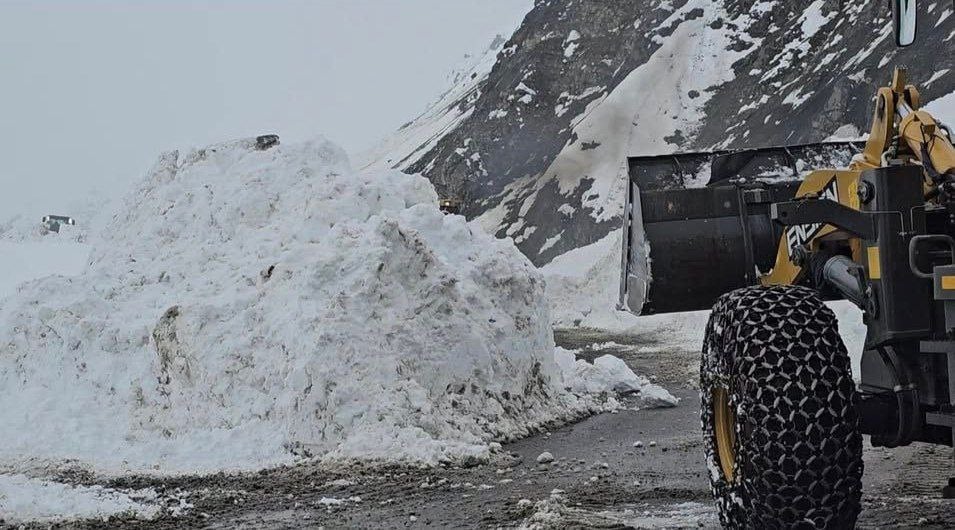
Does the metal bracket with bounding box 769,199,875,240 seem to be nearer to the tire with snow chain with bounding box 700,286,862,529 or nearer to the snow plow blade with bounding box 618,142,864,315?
the tire with snow chain with bounding box 700,286,862,529

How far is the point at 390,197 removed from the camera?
11.3 metres

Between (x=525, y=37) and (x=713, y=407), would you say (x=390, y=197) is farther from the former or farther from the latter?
(x=525, y=37)

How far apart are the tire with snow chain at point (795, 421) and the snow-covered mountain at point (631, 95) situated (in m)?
23.3

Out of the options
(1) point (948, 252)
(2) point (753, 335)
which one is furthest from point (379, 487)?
(1) point (948, 252)

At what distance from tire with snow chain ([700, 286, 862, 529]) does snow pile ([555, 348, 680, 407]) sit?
6665mm

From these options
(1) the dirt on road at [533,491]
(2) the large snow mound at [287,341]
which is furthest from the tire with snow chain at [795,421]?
(2) the large snow mound at [287,341]

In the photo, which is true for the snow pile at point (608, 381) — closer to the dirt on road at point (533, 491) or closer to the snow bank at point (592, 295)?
the dirt on road at point (533, 491)

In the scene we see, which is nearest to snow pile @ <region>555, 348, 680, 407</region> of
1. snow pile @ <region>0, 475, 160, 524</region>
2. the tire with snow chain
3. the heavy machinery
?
snow pile @ <region>0, 475, 160, 524</region>

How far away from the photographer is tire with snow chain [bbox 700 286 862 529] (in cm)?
406

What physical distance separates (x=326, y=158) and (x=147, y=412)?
3701 millimetres

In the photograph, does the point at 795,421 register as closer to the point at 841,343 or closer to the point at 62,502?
the point at 841,343

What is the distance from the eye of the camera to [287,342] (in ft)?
29.8

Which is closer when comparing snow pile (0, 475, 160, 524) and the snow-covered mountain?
snow pile (0, 475, 160, 524)

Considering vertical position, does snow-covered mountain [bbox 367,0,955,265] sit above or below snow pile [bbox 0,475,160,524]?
above
